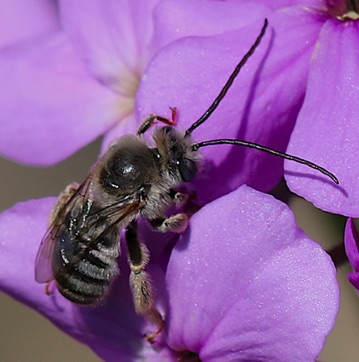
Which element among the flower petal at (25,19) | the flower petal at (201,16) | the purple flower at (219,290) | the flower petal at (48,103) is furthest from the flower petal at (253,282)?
the flower petal at (25,19)

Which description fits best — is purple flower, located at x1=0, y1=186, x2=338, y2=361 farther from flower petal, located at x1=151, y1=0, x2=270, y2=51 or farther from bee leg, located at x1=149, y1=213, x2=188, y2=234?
flower petal, located at x1=151, y1=0, x2=270, y2=51

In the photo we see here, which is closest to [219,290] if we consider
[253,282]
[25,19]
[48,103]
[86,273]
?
[253,282]

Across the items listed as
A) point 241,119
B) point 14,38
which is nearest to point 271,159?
point 241,119

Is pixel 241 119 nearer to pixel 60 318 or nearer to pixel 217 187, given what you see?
pixel 217 187

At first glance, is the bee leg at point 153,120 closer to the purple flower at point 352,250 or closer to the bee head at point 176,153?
the bee head at point 176,153

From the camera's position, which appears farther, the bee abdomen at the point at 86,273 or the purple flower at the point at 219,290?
the bee abdomen at the point at 86,273

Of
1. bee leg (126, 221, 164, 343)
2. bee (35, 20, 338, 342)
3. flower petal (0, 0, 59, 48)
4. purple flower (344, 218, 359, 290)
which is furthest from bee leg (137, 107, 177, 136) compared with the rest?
flower petal (0, 0, 59, 48)
